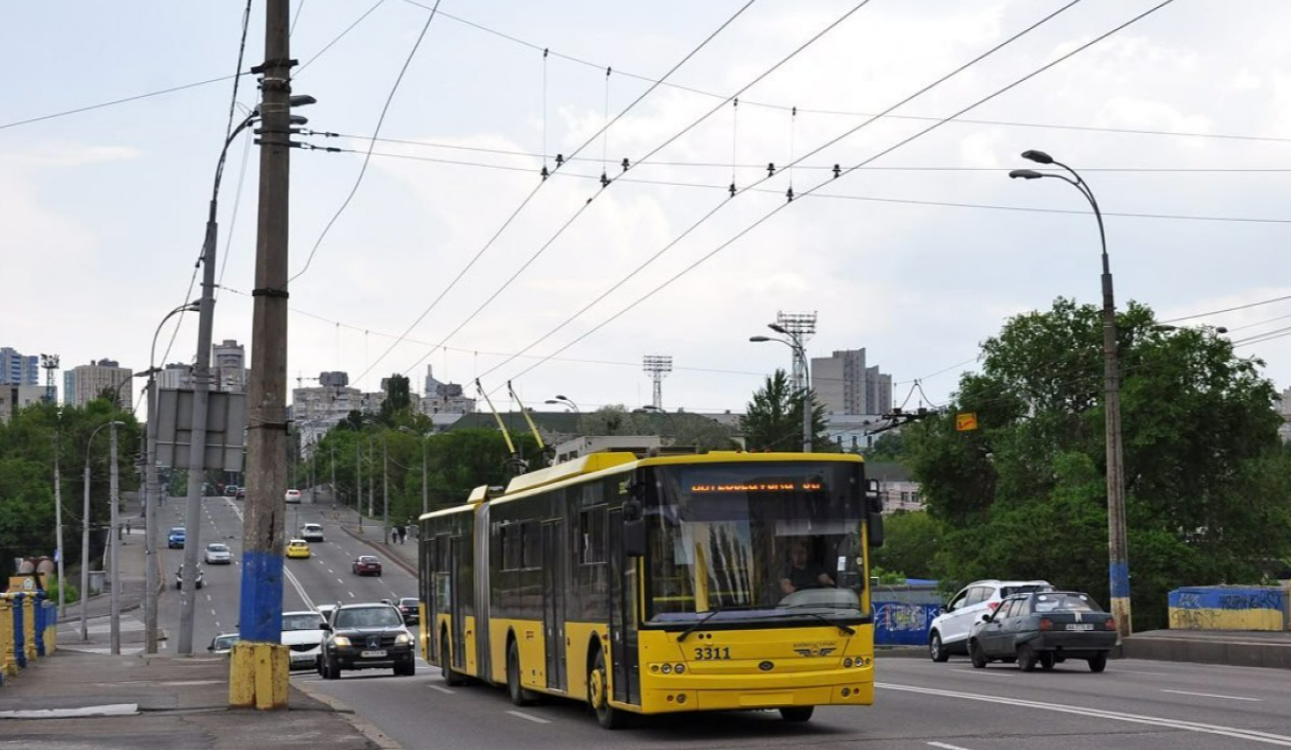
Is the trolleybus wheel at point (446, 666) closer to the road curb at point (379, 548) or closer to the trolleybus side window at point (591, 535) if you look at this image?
the trolleybus side window at point (591, 535)

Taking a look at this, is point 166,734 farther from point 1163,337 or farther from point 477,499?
point 1163,337

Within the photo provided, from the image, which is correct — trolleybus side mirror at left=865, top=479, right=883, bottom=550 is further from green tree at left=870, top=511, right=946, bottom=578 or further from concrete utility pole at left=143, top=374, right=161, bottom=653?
green tree at left=870, top=511, right=946, bottom=578

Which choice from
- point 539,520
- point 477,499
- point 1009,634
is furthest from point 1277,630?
point 539,520

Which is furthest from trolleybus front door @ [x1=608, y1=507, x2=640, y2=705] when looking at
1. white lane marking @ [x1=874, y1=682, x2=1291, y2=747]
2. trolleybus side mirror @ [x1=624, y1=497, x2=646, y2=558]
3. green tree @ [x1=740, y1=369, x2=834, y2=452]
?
green tree @ [x1=740, y1=369, x2=834, y2=452]

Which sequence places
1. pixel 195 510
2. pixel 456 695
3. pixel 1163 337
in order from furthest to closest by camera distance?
pixel 1163 337
pixel 195 510
pixel 456 695

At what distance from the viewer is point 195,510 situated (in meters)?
40.4

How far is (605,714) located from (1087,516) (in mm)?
50118

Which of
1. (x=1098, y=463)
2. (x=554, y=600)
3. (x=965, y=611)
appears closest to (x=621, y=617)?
(x=554, y=600)

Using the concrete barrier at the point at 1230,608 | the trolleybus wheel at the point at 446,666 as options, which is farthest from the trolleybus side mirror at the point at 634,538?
the concrete barrier at the point at 1230,608

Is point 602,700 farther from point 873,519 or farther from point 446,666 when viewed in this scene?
point 446,666

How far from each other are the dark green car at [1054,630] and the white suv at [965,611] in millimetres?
4550

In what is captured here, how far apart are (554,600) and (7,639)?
42.4 ft

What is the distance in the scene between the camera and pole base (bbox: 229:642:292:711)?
18734 millimetres

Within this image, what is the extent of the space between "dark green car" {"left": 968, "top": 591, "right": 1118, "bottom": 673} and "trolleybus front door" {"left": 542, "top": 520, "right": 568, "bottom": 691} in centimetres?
1186
